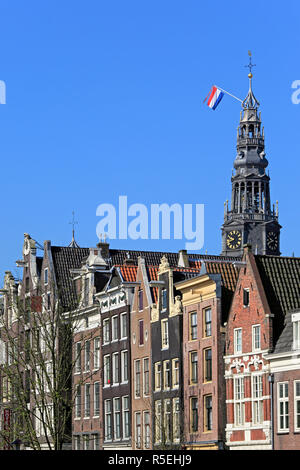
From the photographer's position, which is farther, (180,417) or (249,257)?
(180,417)

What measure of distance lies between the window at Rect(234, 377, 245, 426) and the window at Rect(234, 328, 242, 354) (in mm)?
1335

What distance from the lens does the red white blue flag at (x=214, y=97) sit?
5123 inches

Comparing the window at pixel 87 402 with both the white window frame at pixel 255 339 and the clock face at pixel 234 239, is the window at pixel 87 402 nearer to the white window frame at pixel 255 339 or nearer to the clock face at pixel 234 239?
the white window frame at pixel 255 339

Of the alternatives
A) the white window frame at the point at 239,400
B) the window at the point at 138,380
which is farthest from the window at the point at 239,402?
the window at the point at 138,380

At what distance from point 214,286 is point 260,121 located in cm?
11090

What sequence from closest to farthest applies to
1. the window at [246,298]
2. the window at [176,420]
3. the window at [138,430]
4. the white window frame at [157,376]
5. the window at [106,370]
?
the window at [246,298] → the window at [176,420] → the white window frame at [157,376] → the window at [138,430] → the window at [106,370]

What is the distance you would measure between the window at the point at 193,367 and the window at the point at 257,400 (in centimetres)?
599

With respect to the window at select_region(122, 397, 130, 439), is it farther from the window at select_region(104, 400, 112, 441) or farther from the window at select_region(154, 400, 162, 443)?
the window at select_region(154, 400, 162, 443)

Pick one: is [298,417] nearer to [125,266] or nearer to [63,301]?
[125,266]

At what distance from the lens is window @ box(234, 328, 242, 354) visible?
62125 millimetres

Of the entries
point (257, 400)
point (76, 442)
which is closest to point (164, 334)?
point (257, 400)

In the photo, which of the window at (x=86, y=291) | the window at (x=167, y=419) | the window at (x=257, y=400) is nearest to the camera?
the window at (x=257, y=400)

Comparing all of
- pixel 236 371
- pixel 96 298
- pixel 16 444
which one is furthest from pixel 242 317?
pixel 96 298
